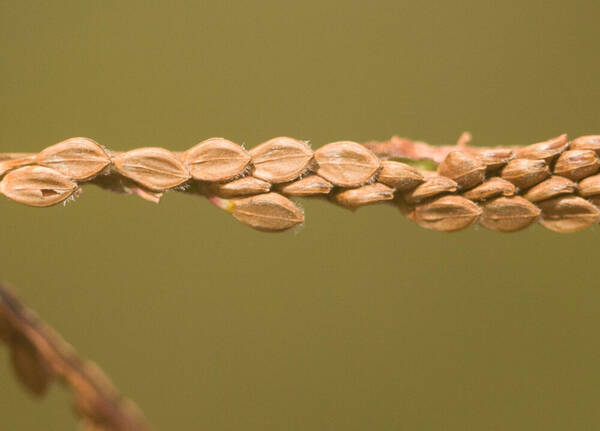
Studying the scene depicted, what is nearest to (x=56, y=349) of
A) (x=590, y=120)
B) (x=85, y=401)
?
(x=85, y=401)

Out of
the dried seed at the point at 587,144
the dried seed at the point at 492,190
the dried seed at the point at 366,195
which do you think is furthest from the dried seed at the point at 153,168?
the dried seed at the point at 587,144

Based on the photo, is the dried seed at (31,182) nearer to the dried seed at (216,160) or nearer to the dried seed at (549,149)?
the dried seed at (216,160)

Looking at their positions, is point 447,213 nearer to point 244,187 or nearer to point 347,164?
point 347,164

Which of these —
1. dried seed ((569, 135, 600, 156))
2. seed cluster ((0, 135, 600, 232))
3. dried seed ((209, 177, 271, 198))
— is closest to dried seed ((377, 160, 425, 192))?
seed cluster ((0, 135, 600, 232))

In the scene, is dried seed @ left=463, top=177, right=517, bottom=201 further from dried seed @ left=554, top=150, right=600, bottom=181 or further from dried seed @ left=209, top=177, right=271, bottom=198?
dried seed @ left=209, top=177, right=271, bottom=198

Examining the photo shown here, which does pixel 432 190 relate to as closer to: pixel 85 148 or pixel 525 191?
pixel 525 191

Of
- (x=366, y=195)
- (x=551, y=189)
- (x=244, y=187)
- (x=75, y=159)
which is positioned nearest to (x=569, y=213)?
(x=551, y=189)
